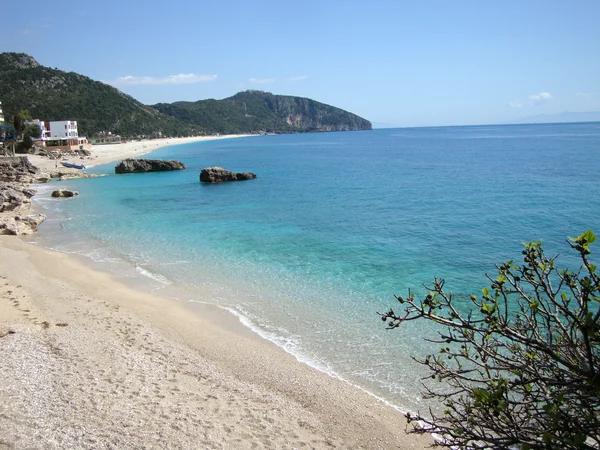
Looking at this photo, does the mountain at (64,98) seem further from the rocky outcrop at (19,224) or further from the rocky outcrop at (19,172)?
the rocky outcrop at (19,224)

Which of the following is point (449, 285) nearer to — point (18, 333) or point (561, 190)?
point (18, 333)

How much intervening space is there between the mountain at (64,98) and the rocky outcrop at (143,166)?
64.4m

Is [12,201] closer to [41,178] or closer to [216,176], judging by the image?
[41,178]

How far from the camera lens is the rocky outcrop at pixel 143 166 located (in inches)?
2783

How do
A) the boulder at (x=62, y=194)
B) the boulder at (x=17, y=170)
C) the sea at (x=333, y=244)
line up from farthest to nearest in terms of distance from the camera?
the boulder at (x=17, y=170) → the boulder at (x=62, y=194) → the sea at (x=333, y=244)

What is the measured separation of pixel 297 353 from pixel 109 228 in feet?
74.6

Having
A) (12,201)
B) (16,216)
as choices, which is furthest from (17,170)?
(16,216)

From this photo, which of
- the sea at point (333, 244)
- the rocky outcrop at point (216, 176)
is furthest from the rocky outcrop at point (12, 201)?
the rocky outcrop at point (216, 176)

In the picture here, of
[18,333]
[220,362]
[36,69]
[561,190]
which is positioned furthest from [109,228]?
[36,69]

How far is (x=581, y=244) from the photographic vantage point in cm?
373

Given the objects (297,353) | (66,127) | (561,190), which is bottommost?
(297,353)

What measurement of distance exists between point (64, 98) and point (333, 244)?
14890cm

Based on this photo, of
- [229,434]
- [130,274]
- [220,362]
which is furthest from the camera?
[130,274]

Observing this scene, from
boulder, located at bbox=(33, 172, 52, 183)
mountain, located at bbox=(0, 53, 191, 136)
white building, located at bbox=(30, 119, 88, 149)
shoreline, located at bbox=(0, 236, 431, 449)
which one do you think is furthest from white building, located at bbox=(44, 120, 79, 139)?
shoreline, located at bbox=(0, 236, 431, 449)
